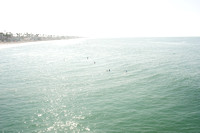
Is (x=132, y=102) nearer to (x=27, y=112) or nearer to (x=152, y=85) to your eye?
(x=152, y=85)

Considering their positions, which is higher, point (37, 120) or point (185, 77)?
point (185, 77)

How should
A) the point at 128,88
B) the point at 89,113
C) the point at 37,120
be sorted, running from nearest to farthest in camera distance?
the point at 37,120
the point at 89,113
the point at 128,88

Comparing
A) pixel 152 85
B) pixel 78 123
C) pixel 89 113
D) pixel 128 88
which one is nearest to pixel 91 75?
pixel 128 88

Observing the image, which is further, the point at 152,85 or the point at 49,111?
the point at 152,85

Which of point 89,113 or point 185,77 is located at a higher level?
point 185,77

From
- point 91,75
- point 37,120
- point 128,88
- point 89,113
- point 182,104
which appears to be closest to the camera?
point 37,120

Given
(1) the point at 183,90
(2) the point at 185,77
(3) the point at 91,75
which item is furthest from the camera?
(3) the point at 91,75

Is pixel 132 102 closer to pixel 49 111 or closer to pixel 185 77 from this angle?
pixel 49 111

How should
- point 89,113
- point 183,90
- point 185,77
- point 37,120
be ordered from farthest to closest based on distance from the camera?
point 185,77
point 183,90
point 89,113
point 37,120

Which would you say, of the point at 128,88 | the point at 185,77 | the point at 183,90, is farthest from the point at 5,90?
the point at 185,77
